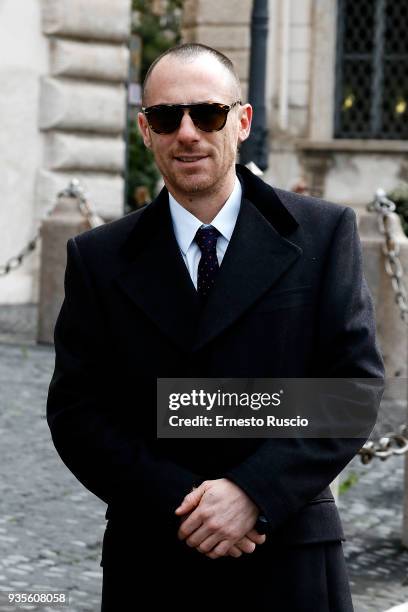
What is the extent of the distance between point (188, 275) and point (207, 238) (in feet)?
0.25

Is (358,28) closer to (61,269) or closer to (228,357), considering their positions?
(61,269)

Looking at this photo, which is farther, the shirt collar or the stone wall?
the stone wall

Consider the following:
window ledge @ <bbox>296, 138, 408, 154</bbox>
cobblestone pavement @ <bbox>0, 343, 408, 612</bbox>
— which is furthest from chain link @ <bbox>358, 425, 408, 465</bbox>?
window ledge @ <bbox>296, 138, 408, 154</bbox>

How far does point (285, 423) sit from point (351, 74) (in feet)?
56.9

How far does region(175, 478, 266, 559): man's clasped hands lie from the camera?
2631 mm

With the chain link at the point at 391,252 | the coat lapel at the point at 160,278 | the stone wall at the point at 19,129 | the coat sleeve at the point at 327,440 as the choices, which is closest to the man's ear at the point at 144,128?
the coat lapel at the point at 160,278

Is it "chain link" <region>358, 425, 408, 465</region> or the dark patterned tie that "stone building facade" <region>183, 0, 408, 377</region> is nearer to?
"chain link" <region>358, 425, 408, 465</region>

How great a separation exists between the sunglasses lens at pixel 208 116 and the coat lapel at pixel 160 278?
0.21 meters

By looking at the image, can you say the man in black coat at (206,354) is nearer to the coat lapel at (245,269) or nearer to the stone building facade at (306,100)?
the coat lapel at (245,269)

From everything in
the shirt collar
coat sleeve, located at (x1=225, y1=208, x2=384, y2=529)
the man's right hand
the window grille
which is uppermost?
the window grille

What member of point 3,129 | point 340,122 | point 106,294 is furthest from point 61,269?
point 340,122

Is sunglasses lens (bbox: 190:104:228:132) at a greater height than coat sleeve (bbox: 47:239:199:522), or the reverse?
sunglasses lens (bbox: 190:104:228:132)

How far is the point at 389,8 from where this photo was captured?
64.0 ft
